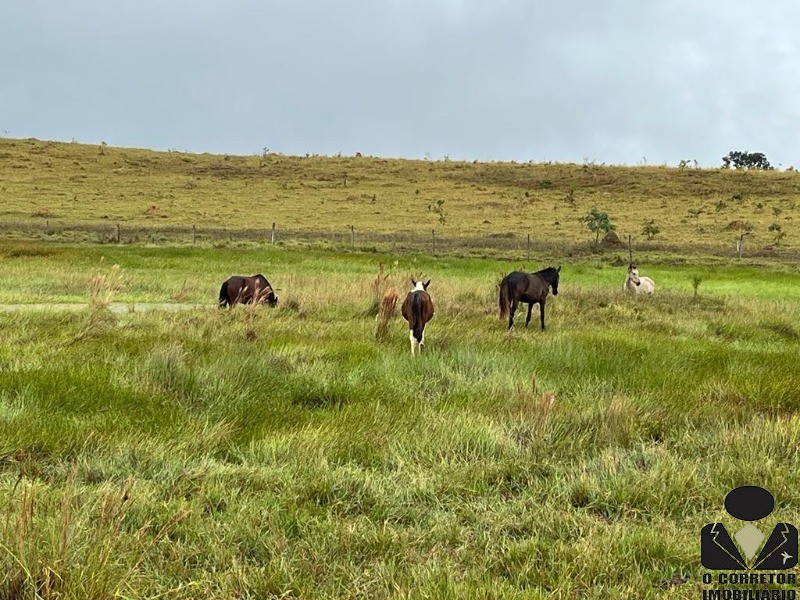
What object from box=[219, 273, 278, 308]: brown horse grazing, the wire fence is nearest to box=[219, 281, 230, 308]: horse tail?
box=[219, 273, 278, 308]: brown horse grazing

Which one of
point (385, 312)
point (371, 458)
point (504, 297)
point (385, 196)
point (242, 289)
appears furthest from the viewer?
point (385, 196)

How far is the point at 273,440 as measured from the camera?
5168mm

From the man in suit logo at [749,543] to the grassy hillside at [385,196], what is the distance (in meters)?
40.6

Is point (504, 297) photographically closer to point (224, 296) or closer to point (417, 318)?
point (417, 318)

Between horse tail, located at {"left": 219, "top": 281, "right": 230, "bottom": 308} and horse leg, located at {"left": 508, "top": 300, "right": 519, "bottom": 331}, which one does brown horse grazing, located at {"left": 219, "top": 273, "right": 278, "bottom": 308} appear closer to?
horse tail, located at {"left": 219, "top": 281, "right": 230, "bottom": 308}

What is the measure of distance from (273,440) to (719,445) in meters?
3.63

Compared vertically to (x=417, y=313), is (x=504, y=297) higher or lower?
higher

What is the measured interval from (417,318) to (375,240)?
109 feet

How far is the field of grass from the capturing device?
3.28 m

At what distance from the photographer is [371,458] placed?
197 inches

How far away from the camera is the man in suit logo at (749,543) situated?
11.3ft

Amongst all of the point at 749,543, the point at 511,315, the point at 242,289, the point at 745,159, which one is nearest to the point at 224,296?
the point at 242,289

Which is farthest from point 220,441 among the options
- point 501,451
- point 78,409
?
point 501,451

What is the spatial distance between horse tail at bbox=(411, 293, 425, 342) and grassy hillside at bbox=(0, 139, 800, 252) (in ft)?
115
